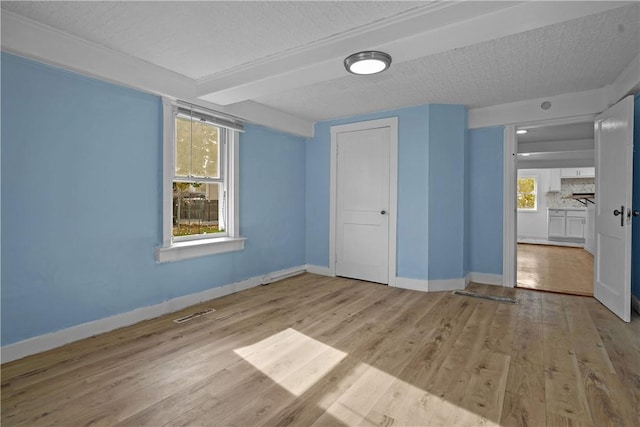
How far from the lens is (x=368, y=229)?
4.77 metres

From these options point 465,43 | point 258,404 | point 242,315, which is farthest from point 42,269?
point 465,43

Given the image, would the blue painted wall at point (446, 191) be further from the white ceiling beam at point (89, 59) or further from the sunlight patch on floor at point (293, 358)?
the white ceiling beam at point (89, 59)

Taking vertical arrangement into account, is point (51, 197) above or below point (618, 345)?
above

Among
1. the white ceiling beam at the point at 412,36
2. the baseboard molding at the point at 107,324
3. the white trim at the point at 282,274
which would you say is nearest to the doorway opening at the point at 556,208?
the white ceiling beam at the point at 412,36

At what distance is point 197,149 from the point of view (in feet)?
12.4

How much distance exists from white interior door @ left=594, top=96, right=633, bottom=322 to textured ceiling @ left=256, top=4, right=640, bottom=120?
0.51 m

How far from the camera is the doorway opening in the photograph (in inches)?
201

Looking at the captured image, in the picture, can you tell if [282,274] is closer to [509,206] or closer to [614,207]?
[509,206]

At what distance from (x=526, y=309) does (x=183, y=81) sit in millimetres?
4313

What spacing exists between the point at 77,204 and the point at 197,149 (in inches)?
54.4

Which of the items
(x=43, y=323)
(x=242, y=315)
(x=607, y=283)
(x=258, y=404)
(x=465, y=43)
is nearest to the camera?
(x=258, y=404)

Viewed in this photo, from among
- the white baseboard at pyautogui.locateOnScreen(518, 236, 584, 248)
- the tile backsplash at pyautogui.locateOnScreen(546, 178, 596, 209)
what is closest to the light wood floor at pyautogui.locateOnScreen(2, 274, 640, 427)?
the white baseboard at pyautogui.locateOnScreen(518, 236, 584, 248)

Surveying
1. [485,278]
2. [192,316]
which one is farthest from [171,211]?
[485,278]

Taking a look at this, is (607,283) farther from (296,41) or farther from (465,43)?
(296,41)
